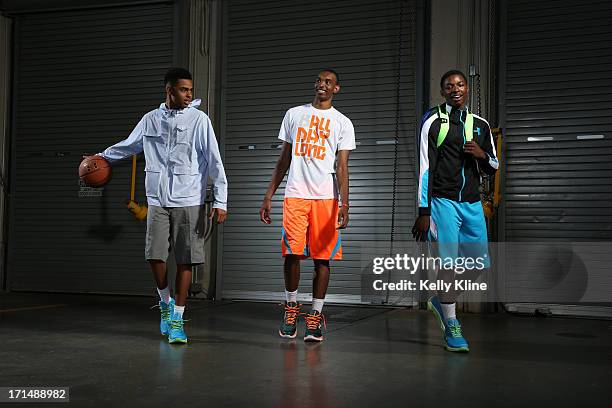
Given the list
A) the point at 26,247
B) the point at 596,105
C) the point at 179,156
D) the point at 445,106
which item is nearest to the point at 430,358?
the point at 445,106

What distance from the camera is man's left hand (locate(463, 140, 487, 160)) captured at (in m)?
3.79

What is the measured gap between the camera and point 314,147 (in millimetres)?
4215

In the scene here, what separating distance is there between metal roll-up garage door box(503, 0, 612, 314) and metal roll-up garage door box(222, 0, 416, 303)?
102cm

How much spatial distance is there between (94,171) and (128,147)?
27 centimetres

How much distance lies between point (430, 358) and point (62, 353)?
2.02 m

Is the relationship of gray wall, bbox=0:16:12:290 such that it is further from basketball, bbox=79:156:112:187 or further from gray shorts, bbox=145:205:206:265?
gray shorts, bbox=145:205:206:265

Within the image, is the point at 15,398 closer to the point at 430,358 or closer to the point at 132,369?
the point at 132,369

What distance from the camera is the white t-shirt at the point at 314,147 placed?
4.18m

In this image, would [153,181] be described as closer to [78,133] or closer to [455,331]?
[455,331]

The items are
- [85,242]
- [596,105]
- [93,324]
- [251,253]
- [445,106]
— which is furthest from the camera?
[85,242]

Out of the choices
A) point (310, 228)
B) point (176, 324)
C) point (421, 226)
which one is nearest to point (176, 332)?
point (176, 324)

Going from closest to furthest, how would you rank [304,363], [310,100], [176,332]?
[304,363] → [176,332] → [310,100]

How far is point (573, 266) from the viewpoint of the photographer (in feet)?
19.8

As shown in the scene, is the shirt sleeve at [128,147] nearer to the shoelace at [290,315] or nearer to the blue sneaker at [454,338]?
the shoelace at [290,315]
